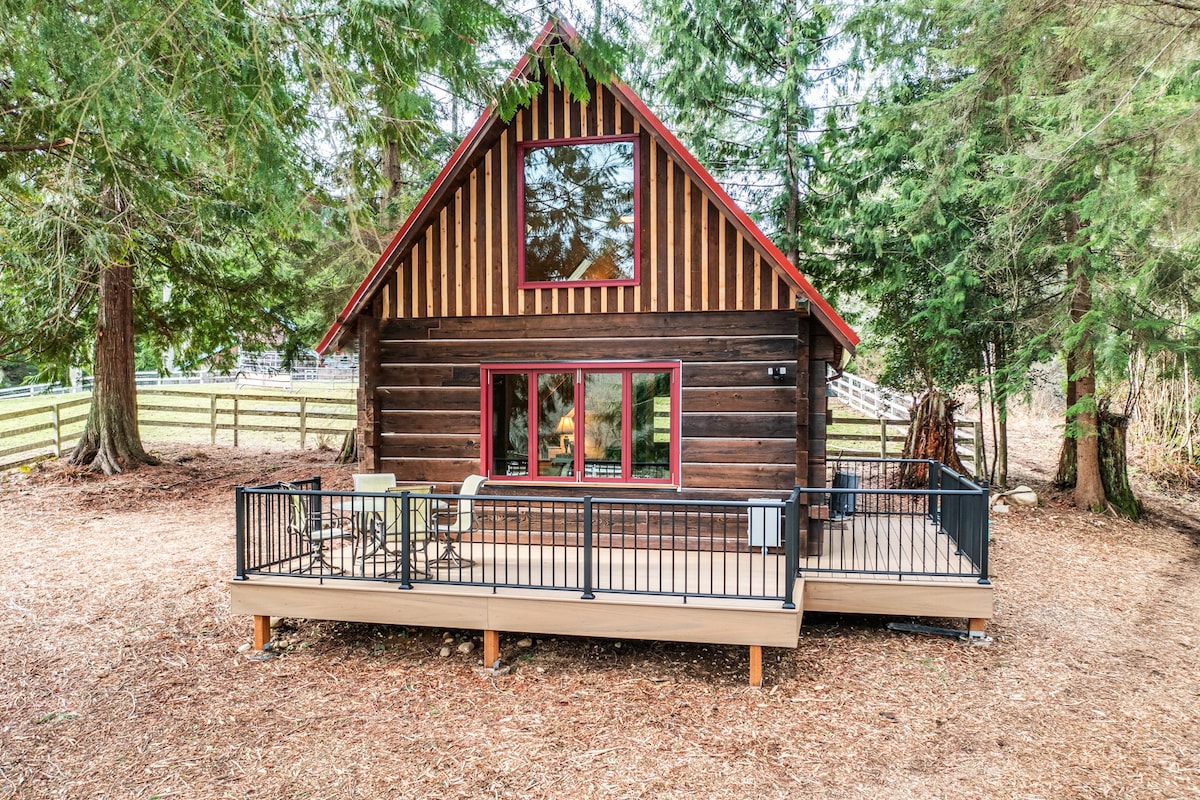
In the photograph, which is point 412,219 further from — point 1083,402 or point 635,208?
point 1083,402

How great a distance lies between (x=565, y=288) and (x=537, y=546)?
327cm

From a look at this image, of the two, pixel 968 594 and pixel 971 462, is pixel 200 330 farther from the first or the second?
pixel 971 462

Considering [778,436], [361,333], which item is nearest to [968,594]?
[778,436]

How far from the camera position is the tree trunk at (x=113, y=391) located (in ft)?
48.8

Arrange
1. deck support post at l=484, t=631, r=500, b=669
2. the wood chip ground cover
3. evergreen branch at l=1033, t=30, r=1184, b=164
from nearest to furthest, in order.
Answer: the wood chip ground cover < deck support post at l=484, t=631, r=500, b=669 < evergreen branch at l=1033, t=30, r=1184, b=164

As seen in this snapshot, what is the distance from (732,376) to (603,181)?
117 inches

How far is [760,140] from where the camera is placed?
14508 mm

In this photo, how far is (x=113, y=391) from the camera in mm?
15125

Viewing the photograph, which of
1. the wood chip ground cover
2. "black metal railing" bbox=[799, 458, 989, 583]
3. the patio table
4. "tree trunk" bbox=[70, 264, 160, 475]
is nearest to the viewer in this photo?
the wood chip ground cover

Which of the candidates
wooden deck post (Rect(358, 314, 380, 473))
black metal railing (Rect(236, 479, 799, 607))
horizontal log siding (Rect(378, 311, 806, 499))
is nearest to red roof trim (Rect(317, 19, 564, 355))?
wooden deck post (Rect(358, 314, 380, 473))

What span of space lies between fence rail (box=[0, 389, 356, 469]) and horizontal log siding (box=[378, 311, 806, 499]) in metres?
9.26

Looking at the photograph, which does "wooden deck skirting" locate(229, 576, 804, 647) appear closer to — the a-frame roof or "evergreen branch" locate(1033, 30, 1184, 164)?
the a-frame roof

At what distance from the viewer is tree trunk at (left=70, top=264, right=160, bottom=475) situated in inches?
585

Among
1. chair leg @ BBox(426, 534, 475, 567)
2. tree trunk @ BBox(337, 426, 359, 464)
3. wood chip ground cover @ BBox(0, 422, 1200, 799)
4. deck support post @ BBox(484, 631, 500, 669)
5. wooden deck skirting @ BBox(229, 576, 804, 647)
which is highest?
tree trunk @ BBox(337, 426, 359, 464)
